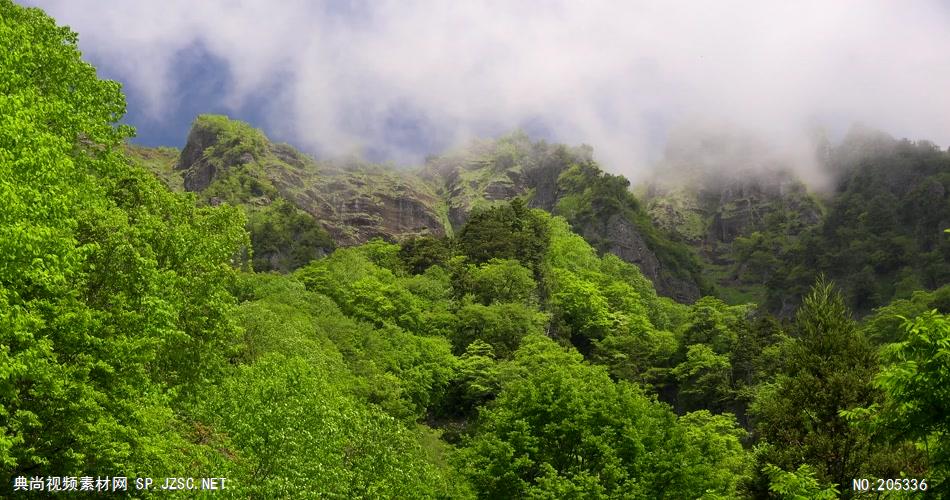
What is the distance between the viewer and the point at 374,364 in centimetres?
5012

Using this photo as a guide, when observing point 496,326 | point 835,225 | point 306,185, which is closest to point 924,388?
point 496,326

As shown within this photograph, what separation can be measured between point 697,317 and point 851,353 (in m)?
48.2

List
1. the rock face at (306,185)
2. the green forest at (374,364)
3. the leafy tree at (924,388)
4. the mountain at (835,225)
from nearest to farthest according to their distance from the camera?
the leafy tree at (924,388)
the green forest at (374,364)
the mountain at (835,225)
the rock face at (306,185)

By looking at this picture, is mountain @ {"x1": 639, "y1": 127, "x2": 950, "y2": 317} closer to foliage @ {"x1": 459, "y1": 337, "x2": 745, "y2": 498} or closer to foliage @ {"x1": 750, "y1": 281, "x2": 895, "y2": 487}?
foliage @ {"x1": 459, "y1": 337, "x2": 745, "y2": 498}

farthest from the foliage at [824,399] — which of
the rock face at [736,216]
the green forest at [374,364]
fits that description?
the rock face at [736,216]

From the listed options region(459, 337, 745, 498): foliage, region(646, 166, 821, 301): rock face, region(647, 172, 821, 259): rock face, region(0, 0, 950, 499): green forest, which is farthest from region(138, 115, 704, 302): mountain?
region(459, 337, 745, 498): foliage

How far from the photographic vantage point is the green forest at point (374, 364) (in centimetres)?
1739

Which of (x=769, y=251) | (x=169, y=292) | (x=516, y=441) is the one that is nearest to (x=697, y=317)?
(x=516, y=441)

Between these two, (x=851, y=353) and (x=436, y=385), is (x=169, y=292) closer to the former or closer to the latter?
(x=851, y=353)

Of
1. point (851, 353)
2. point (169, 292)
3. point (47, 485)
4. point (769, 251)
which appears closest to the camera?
point (47, 485)

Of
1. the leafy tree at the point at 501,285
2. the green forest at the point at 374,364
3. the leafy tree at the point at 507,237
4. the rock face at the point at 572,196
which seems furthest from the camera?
the rock face at the point at 572,196

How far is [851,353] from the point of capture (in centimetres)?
3133

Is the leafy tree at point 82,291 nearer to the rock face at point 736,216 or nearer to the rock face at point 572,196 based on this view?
the rock face at point 572,196

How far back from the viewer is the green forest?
1739 centimetres
